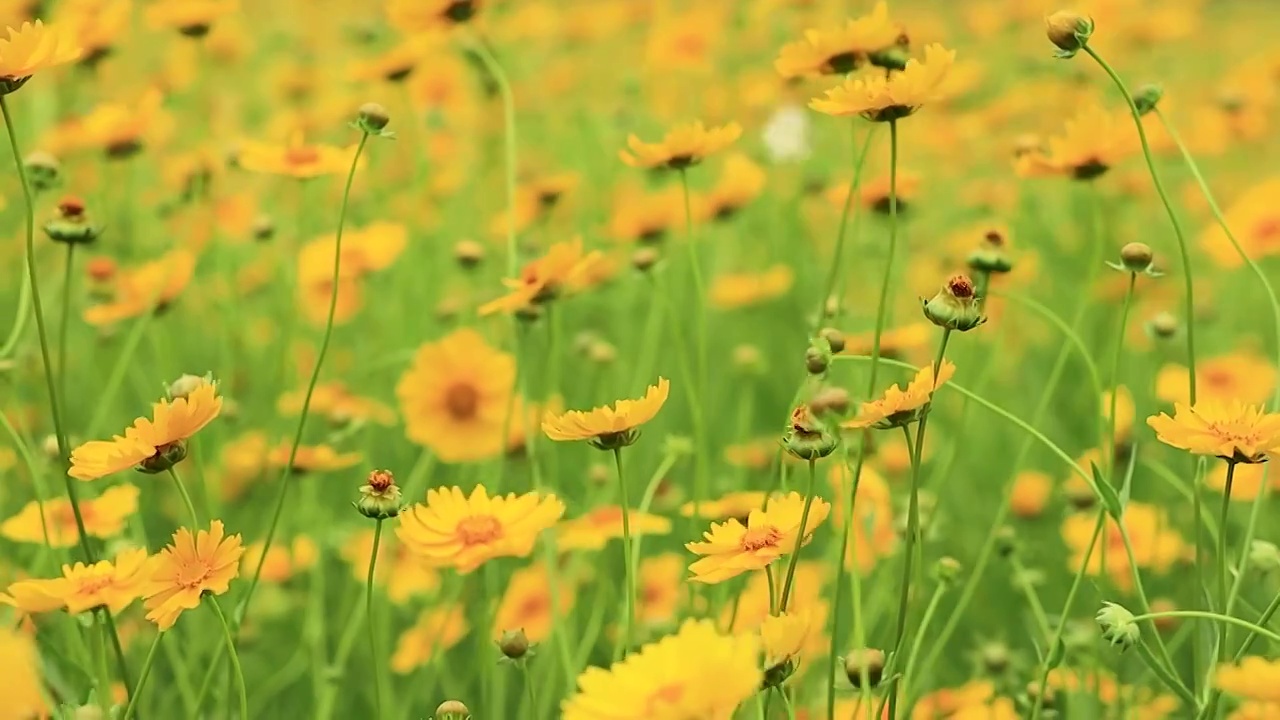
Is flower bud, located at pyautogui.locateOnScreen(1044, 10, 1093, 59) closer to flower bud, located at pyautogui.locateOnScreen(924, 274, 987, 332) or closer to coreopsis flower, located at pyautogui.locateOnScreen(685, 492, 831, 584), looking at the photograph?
flower bud, located at pyautogui.locateOnScreen(924, 274, 987, 332)

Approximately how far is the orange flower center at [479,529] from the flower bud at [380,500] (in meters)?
0.05

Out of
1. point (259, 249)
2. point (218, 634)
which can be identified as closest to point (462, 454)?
point (218, 634)

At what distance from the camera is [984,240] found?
0.92 meters

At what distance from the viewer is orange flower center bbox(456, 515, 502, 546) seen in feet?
2.30

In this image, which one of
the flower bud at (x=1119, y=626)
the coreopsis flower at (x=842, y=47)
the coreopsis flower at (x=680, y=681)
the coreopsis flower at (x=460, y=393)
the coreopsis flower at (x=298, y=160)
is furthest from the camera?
the coreopsis flower at (x=460, y=393)

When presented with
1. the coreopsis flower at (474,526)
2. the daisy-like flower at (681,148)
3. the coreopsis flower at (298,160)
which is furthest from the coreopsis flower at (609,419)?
the coreopsis flower at (298,160)

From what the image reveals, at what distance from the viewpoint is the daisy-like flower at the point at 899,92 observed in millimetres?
695

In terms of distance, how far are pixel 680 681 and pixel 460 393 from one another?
28.7 inches

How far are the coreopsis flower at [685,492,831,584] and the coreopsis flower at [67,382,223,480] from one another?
0.25m

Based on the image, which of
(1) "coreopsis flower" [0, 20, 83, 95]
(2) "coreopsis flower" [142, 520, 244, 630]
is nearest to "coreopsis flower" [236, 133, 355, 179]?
(1) "coreopsis flower" [0, 20, 83, 95]

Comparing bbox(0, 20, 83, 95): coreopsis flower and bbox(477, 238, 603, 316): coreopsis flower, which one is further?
bbox(477, 238, 603, 316): coreopsis flower

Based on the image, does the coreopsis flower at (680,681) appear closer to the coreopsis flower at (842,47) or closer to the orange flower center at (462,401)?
the coreopsis flower at (842,47)

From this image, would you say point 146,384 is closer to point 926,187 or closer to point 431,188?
point 431,188

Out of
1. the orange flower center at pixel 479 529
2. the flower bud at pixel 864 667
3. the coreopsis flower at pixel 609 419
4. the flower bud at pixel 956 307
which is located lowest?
the flower bud at pixel 864 667
